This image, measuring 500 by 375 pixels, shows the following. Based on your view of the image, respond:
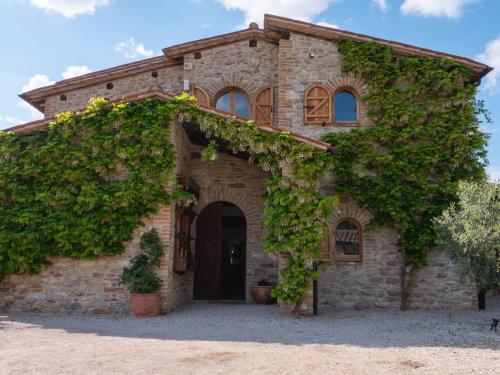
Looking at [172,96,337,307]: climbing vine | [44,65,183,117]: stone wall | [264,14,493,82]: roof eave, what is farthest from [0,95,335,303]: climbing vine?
[264,14,493,82]: roof eave

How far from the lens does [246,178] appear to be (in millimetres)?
10500

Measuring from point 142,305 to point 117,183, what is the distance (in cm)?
238

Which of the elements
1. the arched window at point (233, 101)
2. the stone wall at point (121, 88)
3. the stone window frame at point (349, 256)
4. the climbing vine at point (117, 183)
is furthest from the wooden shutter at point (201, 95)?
the stone window frame at point (349, 256)

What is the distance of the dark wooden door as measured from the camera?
1055 cm

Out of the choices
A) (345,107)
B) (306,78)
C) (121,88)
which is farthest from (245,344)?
(121,88)

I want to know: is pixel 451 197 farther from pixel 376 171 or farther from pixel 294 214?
pixel 294 214

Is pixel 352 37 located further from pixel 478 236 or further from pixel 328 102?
pixel 478 236

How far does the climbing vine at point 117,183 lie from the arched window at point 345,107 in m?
2.73

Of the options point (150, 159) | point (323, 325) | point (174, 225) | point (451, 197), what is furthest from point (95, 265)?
point (451, 197)

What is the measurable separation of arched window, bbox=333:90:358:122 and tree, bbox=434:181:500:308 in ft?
13.1

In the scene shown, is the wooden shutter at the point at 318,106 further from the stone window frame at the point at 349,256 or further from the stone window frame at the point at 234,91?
the stone window frame at the point at 349,256

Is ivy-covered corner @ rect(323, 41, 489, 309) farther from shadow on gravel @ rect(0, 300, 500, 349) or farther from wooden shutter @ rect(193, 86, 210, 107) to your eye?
wooden shutter @ rect(193, 86, 210, 107)

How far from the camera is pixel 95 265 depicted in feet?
26.8

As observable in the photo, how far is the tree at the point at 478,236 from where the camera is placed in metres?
6.80
